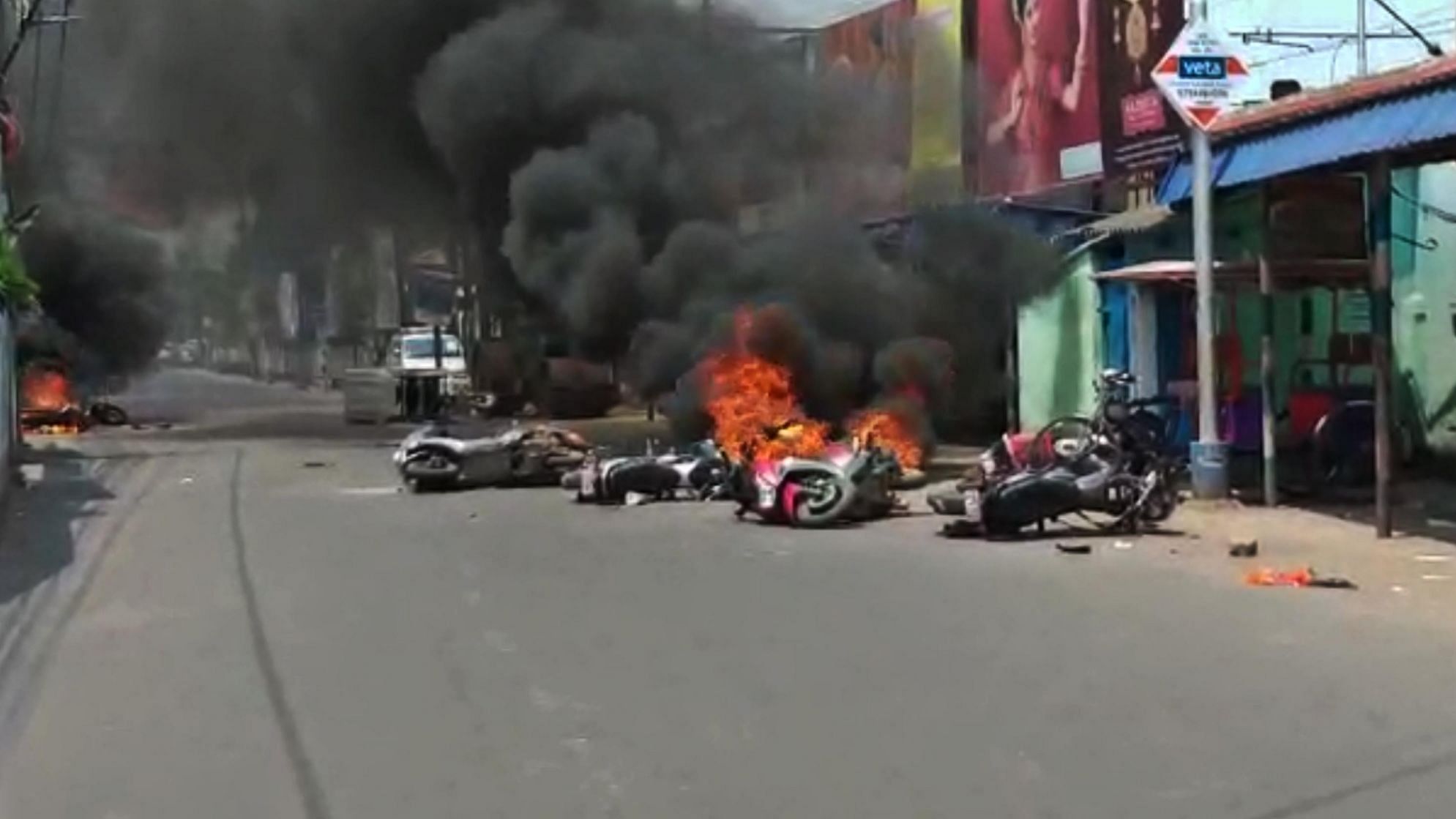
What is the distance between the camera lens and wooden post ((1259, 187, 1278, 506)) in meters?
17.3

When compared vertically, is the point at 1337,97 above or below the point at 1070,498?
above

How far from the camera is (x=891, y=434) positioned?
22734mm

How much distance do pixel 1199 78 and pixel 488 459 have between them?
353 inches

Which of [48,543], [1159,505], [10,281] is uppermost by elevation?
[10,281]

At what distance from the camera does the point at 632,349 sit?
28.1 meters

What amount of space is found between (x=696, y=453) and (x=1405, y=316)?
7.41m

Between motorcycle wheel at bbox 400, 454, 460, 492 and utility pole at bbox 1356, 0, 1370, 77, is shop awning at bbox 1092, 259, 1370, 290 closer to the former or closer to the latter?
utility pole at bbox 1356, 0, 1370, 77

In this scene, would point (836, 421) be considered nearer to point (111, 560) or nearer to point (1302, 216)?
point (1302, 216)

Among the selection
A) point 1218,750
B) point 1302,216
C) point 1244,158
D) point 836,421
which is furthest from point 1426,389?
point 1218,750

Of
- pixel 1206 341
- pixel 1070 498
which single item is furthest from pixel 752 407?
pixel 1070 498

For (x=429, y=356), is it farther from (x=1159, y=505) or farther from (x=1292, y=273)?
(x=1159, y=505)

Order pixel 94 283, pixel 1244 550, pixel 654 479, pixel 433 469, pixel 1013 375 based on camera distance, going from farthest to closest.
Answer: pixel 94 283 < pixel 1013 375 < pixel 433 469 < pixel 654 479 < pixel 1244 550

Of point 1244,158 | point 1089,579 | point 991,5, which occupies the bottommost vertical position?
point 1089,579

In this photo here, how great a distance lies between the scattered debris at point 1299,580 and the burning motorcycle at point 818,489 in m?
4.96
